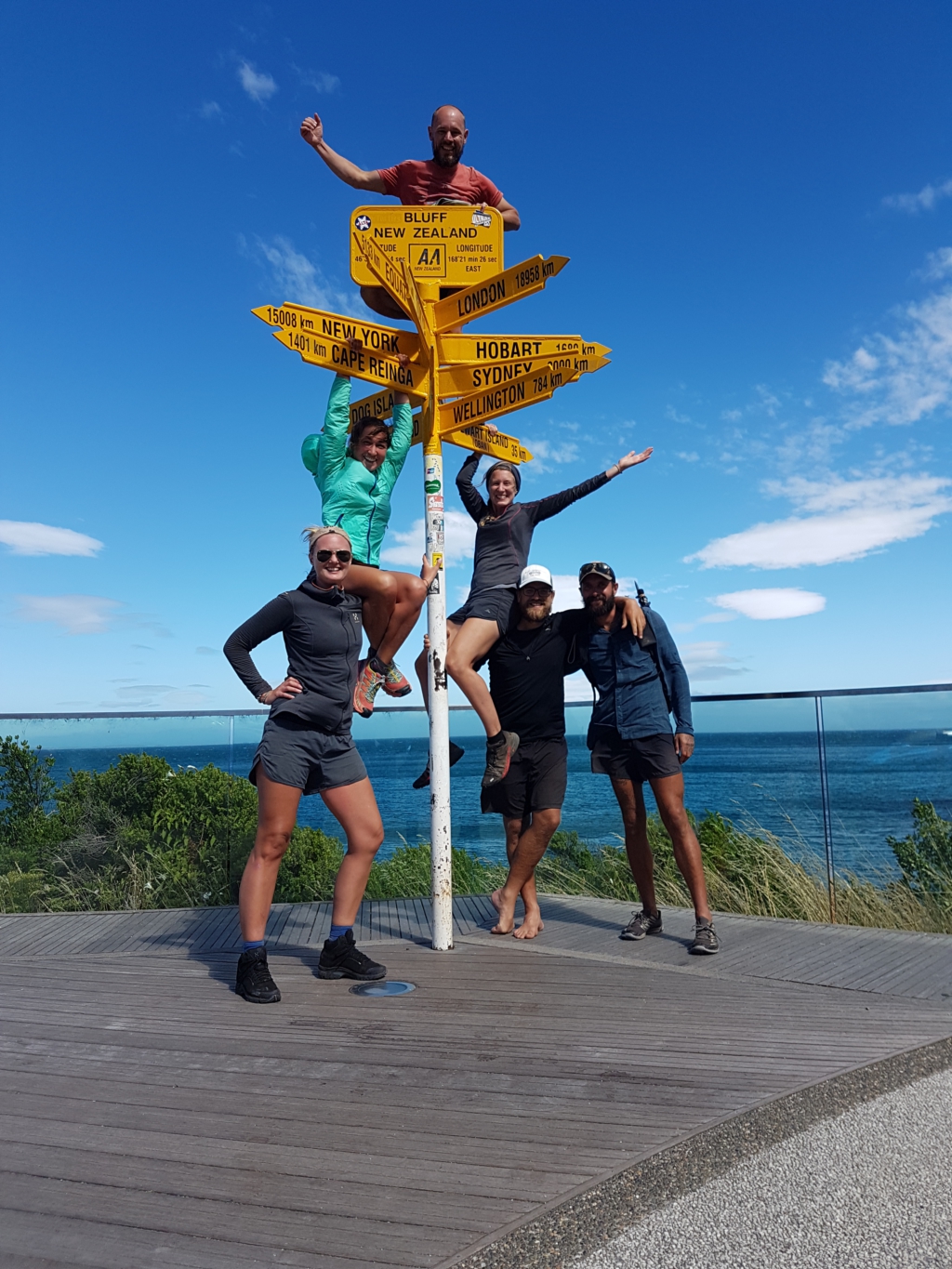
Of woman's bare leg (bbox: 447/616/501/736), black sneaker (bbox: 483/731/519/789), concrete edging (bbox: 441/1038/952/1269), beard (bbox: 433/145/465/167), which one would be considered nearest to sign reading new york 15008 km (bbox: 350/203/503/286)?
beard (bbox: 433/145/465/167)

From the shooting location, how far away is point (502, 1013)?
151 inches

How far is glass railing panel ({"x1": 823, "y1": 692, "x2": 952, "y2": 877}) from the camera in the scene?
5633 mm

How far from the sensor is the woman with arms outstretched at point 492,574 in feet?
17.2

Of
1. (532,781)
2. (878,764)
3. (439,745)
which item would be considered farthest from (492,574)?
(878,764)

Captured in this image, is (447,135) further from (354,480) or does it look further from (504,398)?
(354,480)

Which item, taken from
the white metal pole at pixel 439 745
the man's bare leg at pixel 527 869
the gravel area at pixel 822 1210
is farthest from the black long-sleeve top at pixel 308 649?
the gravel area at pixel 822 1210

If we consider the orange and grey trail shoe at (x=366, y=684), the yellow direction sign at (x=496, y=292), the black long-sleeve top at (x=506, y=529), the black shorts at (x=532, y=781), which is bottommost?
the black shorts at (x=532, y=781)

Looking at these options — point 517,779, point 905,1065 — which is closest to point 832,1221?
point 905,1065

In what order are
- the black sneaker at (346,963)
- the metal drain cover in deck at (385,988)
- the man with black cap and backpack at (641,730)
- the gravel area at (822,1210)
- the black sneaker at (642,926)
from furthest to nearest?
the black sneaker at (642,926), the man with black cap and backpack at (641,730), the black sneaker at (346,963), the metal drain cover in deck at (385,988), the gravel area at (822,1210)

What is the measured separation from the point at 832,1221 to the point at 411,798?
4.79 metres

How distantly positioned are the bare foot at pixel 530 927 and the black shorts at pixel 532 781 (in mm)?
562

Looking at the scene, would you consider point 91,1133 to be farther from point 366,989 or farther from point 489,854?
point 489,854

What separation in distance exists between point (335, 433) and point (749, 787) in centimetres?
386

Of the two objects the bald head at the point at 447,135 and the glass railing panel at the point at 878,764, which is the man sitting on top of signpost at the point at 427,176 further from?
the glass railing panel at the point at 878,764
